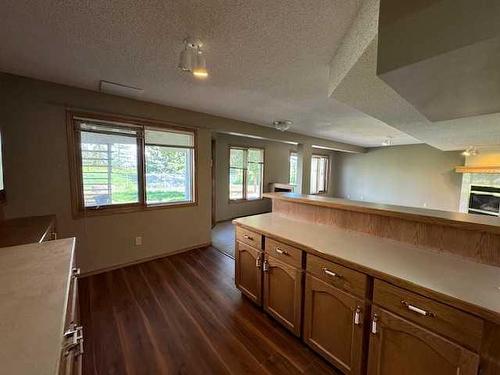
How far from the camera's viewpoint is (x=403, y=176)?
22.6ft

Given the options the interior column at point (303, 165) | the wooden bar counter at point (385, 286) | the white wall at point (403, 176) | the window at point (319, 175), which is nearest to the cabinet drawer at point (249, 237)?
the wooden bar counter at point (385, 286)

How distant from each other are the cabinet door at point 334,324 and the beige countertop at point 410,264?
0.79 ft

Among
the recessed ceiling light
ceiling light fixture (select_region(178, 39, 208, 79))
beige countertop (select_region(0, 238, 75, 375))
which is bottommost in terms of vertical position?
beige countertop (select_region(0, 238, 75, 375))

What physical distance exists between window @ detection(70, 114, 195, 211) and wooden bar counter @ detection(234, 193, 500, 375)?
1871 millimetres

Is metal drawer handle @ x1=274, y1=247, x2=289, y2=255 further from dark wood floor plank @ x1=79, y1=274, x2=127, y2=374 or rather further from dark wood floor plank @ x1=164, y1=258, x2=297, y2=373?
dark wood floor plank @ x1=79, y1=274, x2=127, y2=374

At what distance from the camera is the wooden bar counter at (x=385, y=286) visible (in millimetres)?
968

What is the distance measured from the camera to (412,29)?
88cm

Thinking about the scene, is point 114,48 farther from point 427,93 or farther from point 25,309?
point 427,93

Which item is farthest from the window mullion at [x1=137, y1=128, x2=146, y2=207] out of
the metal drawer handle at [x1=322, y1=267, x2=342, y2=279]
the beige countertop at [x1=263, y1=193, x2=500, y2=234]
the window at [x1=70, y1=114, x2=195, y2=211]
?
the metal drawer handle at [x1=322, y1=267, x2=342, y2=279]

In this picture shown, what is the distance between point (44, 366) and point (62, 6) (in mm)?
1787

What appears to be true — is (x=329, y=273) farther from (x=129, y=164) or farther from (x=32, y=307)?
(x=129, y=164)

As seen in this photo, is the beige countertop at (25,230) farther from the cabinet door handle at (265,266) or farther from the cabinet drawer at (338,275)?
the cabinet drawer at (338,275)

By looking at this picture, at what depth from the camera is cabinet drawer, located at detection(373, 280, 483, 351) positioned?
3.02ft

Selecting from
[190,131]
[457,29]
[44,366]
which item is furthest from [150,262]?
[457,29]
